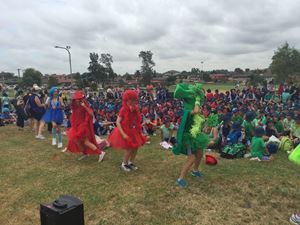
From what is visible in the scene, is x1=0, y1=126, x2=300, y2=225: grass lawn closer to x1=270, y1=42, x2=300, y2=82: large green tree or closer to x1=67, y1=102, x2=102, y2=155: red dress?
x1=67, y1=102, x2=102, y2=155: red dress

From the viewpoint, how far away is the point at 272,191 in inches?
216

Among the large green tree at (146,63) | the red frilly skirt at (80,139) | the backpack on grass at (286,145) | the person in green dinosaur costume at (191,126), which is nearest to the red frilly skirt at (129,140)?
the red frilly skirt at (80,139)

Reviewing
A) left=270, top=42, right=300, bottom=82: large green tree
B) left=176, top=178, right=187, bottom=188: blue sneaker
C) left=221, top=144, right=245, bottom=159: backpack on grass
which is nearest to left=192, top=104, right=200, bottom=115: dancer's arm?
left=176, top=178, right=187, bottom=188: blue sneaker

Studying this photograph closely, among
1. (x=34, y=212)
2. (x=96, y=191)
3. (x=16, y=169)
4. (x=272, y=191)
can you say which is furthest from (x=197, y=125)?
(x=16, y=169)

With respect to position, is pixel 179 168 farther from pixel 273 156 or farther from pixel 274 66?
pixel 274 66

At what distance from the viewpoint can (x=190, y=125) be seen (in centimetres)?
548

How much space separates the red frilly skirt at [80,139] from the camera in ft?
23.7

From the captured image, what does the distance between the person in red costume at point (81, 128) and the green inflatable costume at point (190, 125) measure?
266cm

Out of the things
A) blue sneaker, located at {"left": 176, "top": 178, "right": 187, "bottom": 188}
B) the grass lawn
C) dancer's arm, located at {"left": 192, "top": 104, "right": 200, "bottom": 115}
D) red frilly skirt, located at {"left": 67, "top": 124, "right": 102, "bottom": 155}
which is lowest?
the grass lawn

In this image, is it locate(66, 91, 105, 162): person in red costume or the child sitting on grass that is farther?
the child sitting on grass

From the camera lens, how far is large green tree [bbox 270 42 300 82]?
5125 cm

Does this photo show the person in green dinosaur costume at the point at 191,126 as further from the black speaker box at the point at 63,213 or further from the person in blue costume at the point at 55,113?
the person in blue costume at the point at 55,113

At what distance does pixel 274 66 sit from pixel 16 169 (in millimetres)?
52886

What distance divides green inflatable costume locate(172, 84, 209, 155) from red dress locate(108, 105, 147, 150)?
1.18 meters
